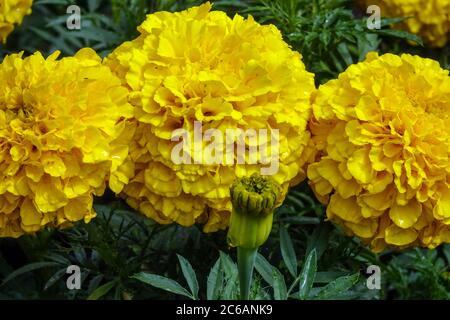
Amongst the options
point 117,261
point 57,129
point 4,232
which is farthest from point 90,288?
point 57,129

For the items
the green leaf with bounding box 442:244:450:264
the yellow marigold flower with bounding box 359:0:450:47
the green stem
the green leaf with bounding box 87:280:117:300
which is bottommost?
the green leaf with bounding box 442:244:450:264

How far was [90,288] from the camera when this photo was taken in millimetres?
1474

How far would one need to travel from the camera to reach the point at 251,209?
42.2 inches

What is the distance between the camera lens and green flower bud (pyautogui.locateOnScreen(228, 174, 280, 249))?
107cm

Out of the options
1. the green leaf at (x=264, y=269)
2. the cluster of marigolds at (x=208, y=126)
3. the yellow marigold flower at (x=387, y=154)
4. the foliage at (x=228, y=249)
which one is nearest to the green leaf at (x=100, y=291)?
the foliage at (x=228, y=249)

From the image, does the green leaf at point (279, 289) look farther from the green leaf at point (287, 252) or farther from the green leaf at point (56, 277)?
the green leaf at point (56, 277)

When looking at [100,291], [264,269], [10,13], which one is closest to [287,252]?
[264,269]

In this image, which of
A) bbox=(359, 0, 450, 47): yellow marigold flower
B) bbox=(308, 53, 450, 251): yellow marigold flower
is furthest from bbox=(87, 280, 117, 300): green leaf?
bbox=(359, 0, 450, 47): yellow marigold flower

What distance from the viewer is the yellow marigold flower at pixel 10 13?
1610mm

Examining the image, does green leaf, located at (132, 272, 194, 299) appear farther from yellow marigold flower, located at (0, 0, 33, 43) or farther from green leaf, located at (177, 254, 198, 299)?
yellow marigold flower, located at (0, 0, 33, 43)

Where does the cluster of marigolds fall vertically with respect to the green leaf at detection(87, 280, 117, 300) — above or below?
above

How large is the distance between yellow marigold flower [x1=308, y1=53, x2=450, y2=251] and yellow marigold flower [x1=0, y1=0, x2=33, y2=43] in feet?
1.96

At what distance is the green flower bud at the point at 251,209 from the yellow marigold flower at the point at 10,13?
712mm

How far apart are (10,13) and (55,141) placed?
452 millimetres
